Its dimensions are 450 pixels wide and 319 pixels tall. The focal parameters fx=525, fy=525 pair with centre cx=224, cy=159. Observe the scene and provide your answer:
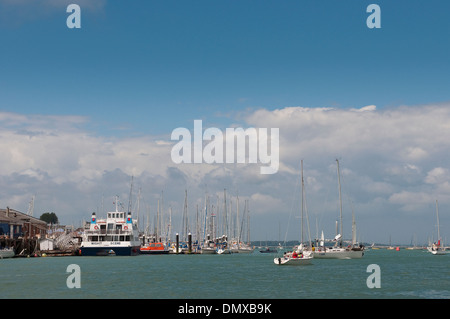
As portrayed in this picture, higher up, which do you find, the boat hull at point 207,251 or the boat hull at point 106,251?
the boat hull at point 106,251

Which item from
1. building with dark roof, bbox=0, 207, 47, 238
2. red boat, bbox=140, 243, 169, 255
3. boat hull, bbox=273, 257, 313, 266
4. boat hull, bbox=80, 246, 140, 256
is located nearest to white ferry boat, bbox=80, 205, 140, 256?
boat hull, bbox=80, 246, 140, 256

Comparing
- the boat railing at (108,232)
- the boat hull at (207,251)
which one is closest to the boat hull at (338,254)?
the boat railing at (108,232)

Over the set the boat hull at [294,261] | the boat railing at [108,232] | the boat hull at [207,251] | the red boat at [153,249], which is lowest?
the boat hull at [207,251]

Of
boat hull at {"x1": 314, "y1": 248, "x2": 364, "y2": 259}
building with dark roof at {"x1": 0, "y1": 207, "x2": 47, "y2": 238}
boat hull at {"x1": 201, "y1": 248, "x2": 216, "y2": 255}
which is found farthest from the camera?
boat hull at {"x1": 201, "y1": 248, "x2": 216, "y2": 255}

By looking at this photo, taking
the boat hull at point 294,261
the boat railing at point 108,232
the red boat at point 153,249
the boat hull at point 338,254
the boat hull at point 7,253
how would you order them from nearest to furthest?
the boat hull at point 294,261, the boat hull at point 338,254, the boat hull at point 7,253, the boat railing at point 108,232, the red boat at point 153,249

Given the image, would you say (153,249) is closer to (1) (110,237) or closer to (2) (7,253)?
(1) (110,237)

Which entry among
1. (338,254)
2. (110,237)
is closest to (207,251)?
(110,237)

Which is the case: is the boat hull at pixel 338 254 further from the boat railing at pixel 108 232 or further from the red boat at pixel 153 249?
the red boat at pixel 153 249

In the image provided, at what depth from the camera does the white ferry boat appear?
12300cm

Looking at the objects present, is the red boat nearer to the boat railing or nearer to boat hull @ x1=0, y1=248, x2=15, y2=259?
the boat railing

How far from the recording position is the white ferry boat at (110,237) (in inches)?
4843
